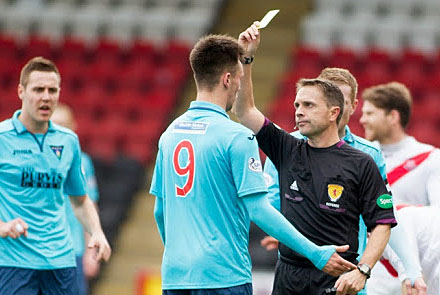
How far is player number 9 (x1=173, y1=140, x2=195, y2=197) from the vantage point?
4.37 m

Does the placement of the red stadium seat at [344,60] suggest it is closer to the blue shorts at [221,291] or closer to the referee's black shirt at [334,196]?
the referee's black shirt at [334,196]

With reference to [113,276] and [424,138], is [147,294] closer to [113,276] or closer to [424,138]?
[113,276]

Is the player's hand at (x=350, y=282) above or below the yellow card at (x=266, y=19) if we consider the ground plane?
below

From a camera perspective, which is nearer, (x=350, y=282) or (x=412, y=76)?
(x=350, y=282)

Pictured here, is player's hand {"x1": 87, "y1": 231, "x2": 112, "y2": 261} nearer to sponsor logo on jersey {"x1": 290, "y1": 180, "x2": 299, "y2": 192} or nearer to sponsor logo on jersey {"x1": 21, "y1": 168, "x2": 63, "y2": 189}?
sponsor logo on jersey {"x1": 21, "y1": 168, "x2": 63, "y2": 189}

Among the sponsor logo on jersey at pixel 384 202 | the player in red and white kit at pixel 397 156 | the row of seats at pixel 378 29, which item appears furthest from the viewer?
the row of seats at pixel 378 29

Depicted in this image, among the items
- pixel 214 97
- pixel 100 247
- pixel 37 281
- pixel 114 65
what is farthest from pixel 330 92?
pixel 114 65

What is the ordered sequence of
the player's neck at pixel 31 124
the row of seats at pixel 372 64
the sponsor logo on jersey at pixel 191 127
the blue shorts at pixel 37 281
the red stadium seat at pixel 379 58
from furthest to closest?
the red stadium seat at pixel 379 58 → the row of seats at pixel 372 64 → the player's neck at pixel 31 124 → the blue shorts at pixel 37 281 → the sponsor logo on jersey at pixel 191 127

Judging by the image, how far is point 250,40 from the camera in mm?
4727

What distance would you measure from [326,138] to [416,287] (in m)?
1.01

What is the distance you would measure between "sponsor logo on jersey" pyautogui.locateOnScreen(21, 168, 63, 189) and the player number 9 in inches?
57.2

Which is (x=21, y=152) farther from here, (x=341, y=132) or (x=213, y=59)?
(x=341, y=132)

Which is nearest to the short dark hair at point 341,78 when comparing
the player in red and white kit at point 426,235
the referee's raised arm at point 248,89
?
the referee's raised arm at point 248,89

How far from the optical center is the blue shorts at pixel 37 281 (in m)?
5.41
